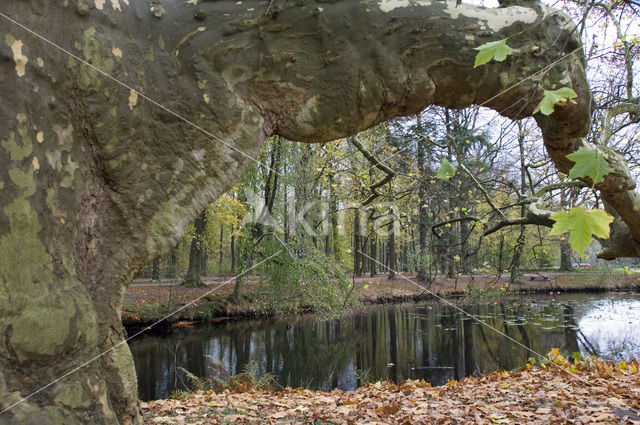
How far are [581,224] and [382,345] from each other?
964 cm

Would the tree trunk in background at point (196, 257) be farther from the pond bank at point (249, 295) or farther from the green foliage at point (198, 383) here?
the green foliage at point (198, 383)

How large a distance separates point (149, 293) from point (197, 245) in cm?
241

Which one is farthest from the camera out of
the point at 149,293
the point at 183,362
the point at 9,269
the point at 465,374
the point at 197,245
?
the point at 197,245

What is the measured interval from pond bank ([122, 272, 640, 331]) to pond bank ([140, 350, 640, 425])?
A: 2411mm

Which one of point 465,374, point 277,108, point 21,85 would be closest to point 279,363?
point 465,374

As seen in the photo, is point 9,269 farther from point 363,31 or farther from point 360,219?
point 360,219

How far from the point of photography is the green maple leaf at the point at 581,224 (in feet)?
3.31

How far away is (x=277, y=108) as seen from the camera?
227 centimetres

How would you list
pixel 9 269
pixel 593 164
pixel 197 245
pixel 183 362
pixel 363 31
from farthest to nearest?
pixel 197 245 → pixel 183 362 → pixel 363 31 → pixel 9 269 → pixel 593 164

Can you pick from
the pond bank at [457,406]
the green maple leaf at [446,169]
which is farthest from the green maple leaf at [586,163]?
the pond bank at [457,406]

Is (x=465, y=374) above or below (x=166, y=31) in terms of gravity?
below

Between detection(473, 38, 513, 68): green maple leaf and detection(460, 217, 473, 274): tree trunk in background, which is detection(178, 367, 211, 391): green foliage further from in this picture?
detection(473, 38, 513, 68): green maple leaf

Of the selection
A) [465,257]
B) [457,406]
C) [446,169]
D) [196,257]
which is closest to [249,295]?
[196,257]

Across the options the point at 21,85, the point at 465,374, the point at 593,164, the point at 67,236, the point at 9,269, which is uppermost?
the point at 21,85
